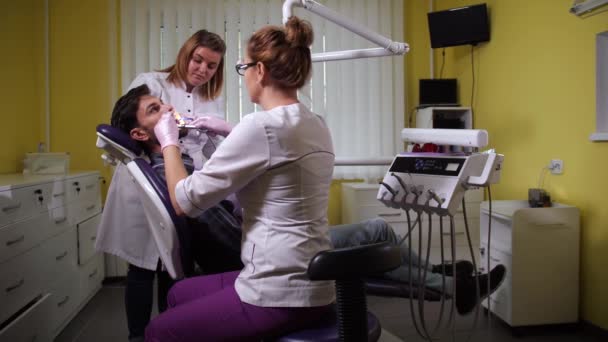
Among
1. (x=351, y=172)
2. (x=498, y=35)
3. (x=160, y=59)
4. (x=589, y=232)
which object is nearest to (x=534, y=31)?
(x=498, y=35)

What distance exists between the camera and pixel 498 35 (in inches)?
119

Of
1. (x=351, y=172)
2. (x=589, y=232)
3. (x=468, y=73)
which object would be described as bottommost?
(x=589, y=232)

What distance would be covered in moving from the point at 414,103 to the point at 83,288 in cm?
288

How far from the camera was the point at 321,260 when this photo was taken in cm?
75

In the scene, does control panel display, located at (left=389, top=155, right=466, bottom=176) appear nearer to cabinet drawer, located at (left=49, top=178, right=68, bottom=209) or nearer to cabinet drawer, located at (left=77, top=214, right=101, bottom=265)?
cabinet drawer, located at (left=49, top=178, right=68, bottom=209)

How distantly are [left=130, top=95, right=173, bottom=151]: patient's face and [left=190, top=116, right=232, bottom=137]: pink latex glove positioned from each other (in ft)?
0.31

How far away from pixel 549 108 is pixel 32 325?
2849mm

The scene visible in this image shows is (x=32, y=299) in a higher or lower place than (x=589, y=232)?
lower

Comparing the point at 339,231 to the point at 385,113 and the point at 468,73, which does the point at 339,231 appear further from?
the point at 468,73

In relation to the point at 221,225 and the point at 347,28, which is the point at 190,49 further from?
the point at 221,225

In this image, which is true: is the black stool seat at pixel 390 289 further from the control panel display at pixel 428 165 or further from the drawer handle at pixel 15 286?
the drawer handle at pixel 15 286

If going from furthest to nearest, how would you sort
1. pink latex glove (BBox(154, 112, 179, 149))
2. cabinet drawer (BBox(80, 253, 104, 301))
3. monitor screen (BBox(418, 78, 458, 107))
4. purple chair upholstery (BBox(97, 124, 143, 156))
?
monitor screen (BBox(418, 78, 458, 107)) → cabinet drawer (BBox(80, 253, 104, 301)) → purple chair upholstery (BBox(97, 124, 143, 156)) → pink latex glove (BBox(154, 112, 179, 149))

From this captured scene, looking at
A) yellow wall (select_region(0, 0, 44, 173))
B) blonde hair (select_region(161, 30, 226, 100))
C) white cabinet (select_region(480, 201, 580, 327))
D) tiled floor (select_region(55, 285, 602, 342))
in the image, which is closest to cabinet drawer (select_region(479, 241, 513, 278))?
white cabinet (select_region(480, 201, 580, 327))

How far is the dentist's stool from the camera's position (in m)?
0.75
